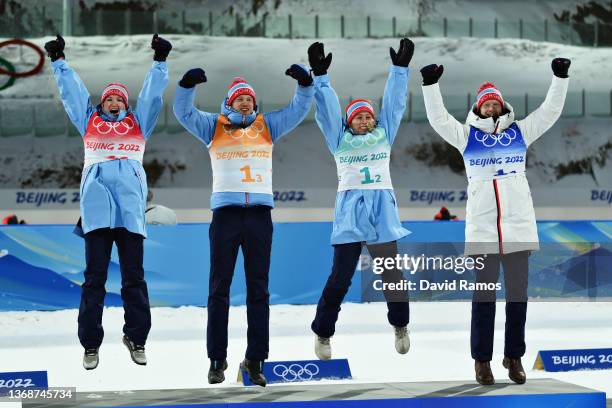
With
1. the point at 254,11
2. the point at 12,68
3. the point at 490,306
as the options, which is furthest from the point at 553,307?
the point at 254,11

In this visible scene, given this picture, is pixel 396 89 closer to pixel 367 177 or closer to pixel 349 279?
pixel 367 177

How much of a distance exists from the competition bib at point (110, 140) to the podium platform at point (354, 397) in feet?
4.79

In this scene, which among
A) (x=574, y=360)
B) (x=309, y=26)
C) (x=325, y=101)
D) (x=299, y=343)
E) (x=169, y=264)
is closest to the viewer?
(x=325, y=101)

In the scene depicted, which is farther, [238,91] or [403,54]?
[403,54]

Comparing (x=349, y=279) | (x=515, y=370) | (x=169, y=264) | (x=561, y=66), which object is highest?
(x=561, y=66)

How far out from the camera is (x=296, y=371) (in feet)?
20.9

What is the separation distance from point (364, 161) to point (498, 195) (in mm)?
920

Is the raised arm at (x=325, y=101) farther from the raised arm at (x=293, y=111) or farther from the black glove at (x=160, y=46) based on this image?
the black glove at (x=160, y=46)

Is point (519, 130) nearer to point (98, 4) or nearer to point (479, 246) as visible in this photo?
point (479, 246)

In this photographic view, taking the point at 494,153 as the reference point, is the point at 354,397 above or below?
below

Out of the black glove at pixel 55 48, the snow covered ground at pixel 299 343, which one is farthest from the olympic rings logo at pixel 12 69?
the black glove at pixel 55 48

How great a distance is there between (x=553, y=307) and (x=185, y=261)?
4.34 meters

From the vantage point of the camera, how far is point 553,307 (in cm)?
1085

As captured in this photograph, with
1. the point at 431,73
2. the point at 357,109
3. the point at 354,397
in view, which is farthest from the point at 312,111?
the point at 354,397
